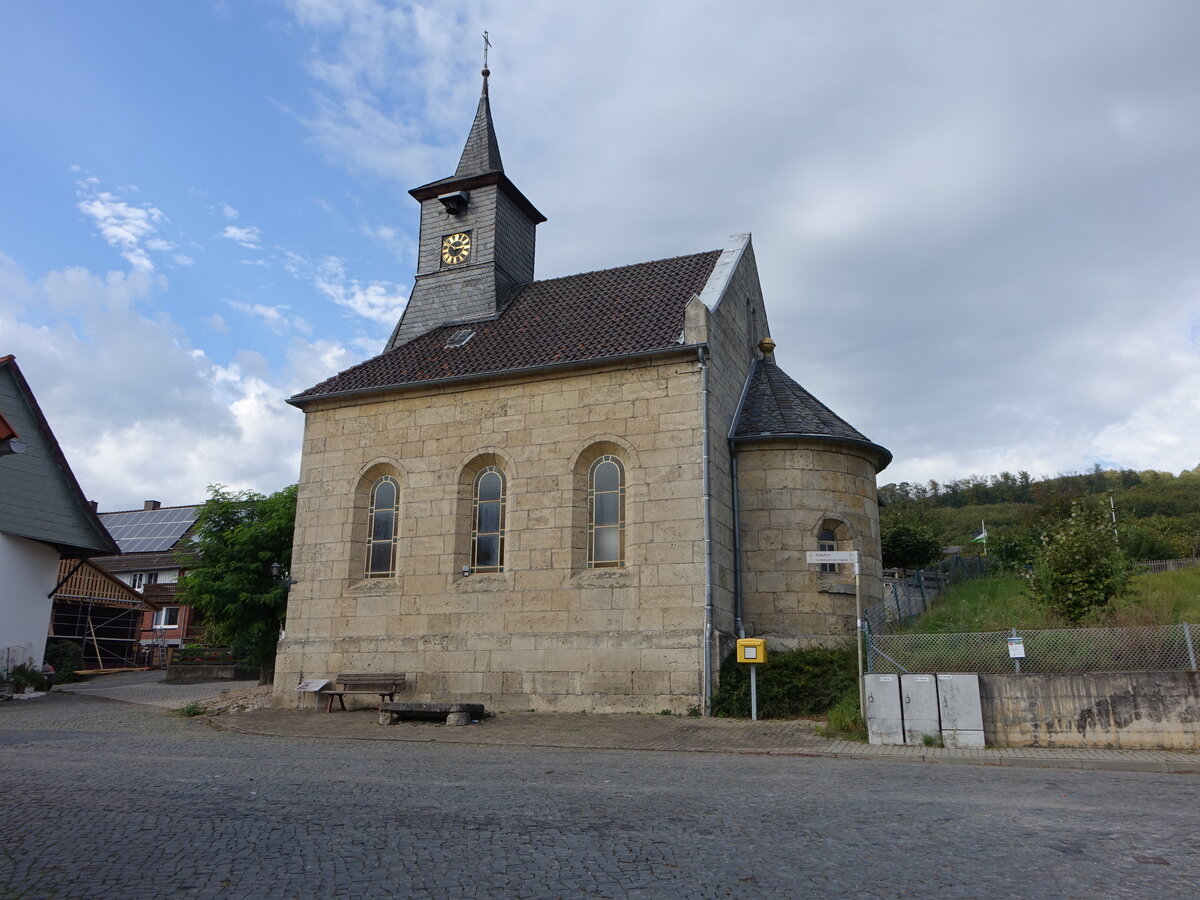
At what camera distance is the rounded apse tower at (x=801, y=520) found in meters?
17.6

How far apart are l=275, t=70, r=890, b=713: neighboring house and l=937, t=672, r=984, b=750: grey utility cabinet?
4346 mm

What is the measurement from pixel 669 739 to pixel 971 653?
4.58 m

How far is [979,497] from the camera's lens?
94.2 metres

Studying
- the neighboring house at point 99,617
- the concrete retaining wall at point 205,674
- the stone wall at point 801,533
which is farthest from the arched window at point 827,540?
the neighboring house at point 99,617

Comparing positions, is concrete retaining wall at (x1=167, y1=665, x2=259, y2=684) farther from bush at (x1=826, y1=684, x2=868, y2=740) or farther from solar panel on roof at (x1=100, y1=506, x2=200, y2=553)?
bush at (x1=826, y1=684, x2=868, y2=740)

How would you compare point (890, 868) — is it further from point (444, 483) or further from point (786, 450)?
point (444, 483)

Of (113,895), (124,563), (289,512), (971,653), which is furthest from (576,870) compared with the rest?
(124,563)

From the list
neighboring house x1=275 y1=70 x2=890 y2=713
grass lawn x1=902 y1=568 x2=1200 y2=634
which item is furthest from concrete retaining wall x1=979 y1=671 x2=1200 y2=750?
neighboring house x1=275 y1=70 x2=890 y2=713

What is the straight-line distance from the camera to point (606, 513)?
17.9 metres

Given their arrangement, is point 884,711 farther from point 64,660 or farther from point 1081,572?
point 64,660

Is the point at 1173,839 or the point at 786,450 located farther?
the point at 786,450

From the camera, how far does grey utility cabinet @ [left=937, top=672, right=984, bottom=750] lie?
12.4 meters

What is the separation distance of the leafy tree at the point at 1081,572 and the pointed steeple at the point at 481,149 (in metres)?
17.1

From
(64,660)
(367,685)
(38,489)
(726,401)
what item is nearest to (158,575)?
(64,660)
